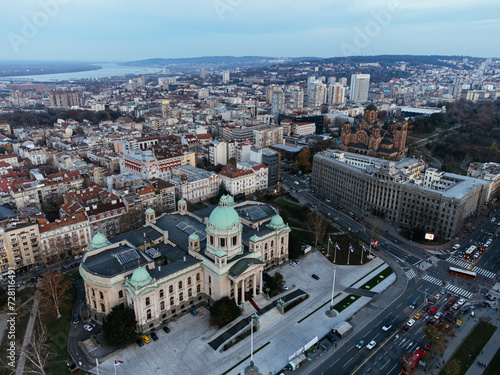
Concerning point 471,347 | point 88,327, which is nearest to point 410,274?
point 471,347

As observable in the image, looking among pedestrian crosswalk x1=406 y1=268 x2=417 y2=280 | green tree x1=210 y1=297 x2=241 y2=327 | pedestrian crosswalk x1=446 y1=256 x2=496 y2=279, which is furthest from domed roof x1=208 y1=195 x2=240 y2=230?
pedestrian crosswalk x1=446 y1=256 x2=496 y2=279

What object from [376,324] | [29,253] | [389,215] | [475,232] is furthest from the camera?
[389,215]

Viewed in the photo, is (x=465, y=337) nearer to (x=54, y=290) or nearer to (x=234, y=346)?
(x=234, y=346)

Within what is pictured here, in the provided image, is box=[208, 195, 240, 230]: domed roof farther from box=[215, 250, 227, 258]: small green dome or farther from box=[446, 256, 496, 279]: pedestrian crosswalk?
box=[446, 256, 496, 279]: pedestrian crosswalk

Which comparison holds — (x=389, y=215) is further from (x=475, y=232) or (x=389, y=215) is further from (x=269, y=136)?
(x=269, y=136)

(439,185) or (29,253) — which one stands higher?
(439,185)

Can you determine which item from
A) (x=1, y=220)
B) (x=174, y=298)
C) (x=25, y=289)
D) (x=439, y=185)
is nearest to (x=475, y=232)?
(x=439, y=185)

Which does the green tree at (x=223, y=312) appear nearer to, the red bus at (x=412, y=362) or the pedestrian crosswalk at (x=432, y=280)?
the red bus at (x=412, y=362)

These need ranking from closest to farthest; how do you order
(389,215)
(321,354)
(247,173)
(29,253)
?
(321,354) < (29,253) < (389,215) < (247,173)
